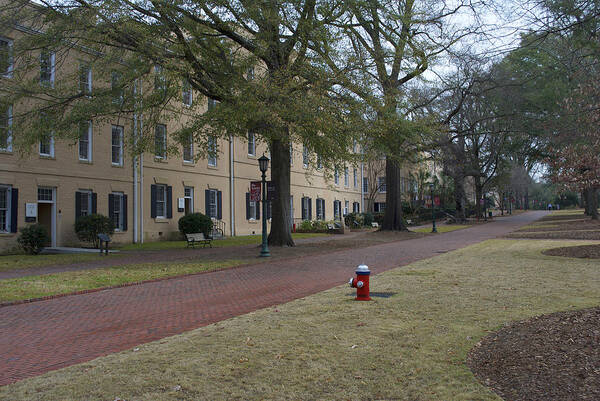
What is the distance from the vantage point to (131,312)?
849cm

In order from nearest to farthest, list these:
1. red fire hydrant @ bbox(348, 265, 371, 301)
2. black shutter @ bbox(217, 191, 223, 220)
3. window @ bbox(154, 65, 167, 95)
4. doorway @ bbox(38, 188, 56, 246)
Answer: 1. red fire hydrant @ bbox(348, 265, 371, 301)
2. window @ bbox(154, 65, 167, 95)
3. doorway @ bbox(38, 188, 56, 246)
4. black shutter @ bbox(217, 191, 223, 220)

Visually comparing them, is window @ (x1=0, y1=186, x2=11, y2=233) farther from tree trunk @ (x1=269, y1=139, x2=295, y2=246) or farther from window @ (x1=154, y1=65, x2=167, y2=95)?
tree trunk @ (x1=269, y1=139, x2=295, y2=246)

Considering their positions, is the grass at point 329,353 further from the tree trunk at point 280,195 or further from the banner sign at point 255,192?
the tree trunk at point 280,195

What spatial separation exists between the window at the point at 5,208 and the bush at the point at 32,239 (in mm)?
898

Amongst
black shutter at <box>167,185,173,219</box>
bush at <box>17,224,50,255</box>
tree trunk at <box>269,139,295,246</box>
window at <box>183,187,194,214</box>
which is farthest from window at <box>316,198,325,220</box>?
bush at <box>17,224,50,255</box>

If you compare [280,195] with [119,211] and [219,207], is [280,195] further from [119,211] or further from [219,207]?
[219,207]

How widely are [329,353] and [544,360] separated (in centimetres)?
→ 210

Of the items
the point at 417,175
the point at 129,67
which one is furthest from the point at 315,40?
the point at 417,175

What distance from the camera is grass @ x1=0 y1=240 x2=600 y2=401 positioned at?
432cm

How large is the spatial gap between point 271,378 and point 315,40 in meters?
14.8

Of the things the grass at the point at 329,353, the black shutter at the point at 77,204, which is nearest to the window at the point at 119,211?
the black shutter at the point at 77,204

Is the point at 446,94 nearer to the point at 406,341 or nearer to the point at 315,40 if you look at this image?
the point at 315,40

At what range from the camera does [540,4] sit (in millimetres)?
7855

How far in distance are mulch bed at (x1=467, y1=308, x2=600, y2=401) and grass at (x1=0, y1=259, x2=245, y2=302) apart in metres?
8.56
